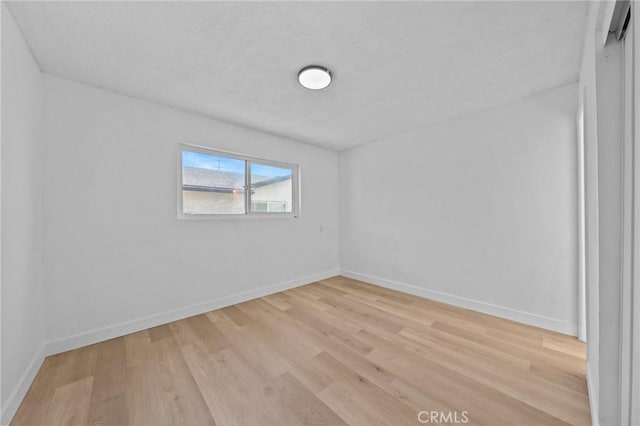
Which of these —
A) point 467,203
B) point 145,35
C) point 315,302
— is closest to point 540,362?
point 467,203

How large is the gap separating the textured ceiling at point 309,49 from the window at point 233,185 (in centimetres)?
66

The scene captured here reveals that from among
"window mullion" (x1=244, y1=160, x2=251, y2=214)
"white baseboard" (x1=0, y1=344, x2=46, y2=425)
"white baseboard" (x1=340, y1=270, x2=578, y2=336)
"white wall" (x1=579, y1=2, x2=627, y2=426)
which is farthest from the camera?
"window mullion" (x1=244, y1=160, x2=251, y2=214)

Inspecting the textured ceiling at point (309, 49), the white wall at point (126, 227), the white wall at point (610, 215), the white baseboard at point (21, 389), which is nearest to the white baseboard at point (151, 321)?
the white wall at point (126, 227)

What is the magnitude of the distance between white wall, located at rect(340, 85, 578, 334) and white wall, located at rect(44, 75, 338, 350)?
83.6 inches

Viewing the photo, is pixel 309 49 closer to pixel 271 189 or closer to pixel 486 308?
pixel 271 189

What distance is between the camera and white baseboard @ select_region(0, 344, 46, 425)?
4.35 ft

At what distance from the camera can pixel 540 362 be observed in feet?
6.03

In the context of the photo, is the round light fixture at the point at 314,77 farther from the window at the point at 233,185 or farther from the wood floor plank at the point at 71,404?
the wood floor plank at the point at 71,404

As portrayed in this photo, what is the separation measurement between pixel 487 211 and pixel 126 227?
12.9ft

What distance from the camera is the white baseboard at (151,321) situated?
80.2 inches

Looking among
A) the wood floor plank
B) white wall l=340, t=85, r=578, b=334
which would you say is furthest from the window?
the wood floor plank

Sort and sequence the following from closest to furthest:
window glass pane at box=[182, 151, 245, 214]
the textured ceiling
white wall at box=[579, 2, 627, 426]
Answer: white wall at box=[579, 2, 627, 426] < the textured ceiling < window glass pane at box=[182, 151, 245, 214]

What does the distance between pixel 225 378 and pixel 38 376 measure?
137 cm

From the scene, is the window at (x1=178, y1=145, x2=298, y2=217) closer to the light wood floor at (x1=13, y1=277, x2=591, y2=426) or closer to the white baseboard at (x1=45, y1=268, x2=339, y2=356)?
the white baseboard at (x1=45, y1=268, x2=339, y2=356)
